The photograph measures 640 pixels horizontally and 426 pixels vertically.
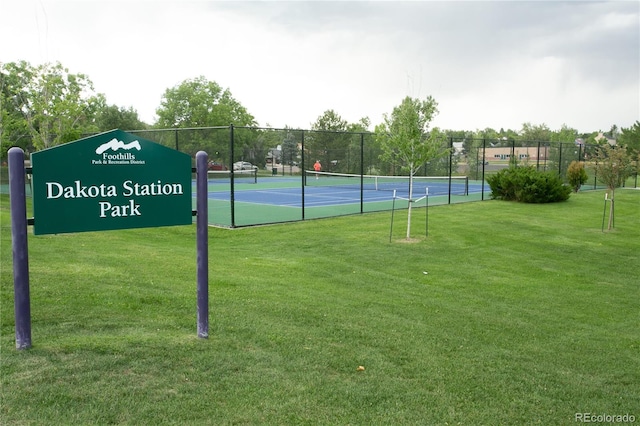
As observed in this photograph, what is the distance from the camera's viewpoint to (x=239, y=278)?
813 cm

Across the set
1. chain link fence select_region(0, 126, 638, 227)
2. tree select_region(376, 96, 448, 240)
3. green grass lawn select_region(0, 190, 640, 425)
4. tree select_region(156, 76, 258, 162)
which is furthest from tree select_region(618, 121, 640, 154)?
green grass lawn select_region(0, 190, 640, 425)

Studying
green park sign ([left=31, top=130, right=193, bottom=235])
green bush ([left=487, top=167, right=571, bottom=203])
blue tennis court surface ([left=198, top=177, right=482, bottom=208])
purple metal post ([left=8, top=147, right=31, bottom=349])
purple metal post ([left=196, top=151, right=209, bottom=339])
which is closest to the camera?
purple metal post ([left=8, top=147, right=31, bottom=349])

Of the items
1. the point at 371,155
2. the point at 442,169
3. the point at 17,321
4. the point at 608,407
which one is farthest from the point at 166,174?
the point at 442,169

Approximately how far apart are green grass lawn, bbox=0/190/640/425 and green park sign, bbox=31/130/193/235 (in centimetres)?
101

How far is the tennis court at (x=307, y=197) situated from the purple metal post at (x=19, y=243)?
919cm

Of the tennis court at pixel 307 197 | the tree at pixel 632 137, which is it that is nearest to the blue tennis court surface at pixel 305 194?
the tennis court at pixel 307 197

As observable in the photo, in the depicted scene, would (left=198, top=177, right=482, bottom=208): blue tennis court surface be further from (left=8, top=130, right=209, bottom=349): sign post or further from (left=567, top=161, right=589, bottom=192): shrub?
(left=8, top=130, right=209, bottom=349): sign post

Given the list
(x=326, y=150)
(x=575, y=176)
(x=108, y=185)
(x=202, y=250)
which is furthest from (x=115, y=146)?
(x=575, y=176)

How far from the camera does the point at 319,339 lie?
5.32 metres

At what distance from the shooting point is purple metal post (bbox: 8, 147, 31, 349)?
4.33m

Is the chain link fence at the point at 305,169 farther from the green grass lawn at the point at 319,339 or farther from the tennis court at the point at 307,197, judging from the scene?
the green grass lawn at the point at 319,339

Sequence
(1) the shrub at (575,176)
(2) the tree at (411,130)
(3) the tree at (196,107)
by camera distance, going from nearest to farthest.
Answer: (2) the tree at (411,130), (1) the shrub at (575,176), (3) the tree at (196,107)

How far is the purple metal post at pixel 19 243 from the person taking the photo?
4328mm

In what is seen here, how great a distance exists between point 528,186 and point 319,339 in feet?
64.6
